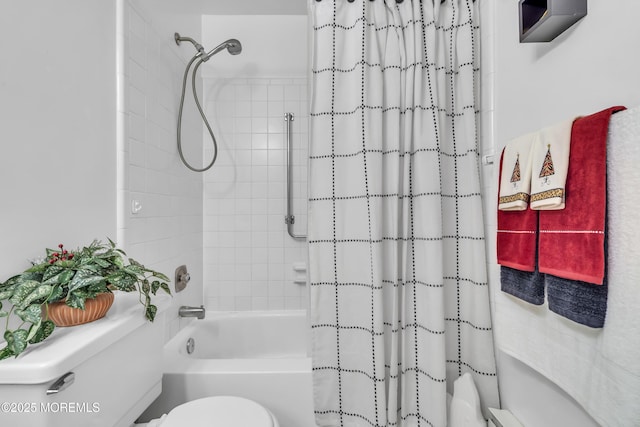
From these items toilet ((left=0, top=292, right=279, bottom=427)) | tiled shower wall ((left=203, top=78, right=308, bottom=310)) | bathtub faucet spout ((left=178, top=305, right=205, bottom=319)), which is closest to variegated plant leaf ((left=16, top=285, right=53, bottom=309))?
toilet ((left=0, top=292, right=279, bottom=427))

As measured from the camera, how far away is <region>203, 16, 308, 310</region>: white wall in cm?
205

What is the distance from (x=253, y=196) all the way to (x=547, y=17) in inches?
67.8

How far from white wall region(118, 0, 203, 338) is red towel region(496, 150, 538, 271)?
4.60ft

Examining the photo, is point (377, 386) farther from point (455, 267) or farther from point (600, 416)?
point (600, 416)

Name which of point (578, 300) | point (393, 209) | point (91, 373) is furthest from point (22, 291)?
point (578, 300)

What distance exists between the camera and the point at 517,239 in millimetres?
873

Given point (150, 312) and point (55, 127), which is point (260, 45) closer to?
point (55, 127)

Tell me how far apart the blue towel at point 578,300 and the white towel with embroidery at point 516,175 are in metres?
0.22

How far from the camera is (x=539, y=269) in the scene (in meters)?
0.77

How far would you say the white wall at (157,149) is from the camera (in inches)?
50.1

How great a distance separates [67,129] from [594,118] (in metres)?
1.46

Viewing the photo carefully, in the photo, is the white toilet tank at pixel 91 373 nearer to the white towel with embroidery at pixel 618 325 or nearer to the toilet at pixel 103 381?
the toilet at pixel 103 381

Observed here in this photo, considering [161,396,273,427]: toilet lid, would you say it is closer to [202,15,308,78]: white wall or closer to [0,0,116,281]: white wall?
[0,0,116,281]: white wall

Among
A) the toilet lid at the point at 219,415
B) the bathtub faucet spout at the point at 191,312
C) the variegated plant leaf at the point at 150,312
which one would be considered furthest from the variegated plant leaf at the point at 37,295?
the bathtub faucet spout at the point at 191,312
